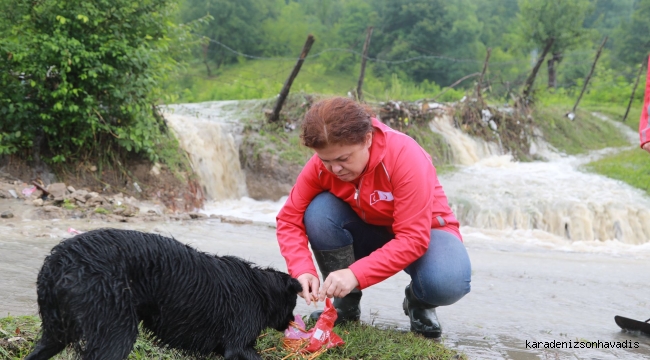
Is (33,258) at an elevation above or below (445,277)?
below

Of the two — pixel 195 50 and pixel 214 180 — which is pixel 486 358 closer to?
pixel 214 180

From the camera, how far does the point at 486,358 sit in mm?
3445

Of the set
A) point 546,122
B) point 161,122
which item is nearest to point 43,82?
point 161,122

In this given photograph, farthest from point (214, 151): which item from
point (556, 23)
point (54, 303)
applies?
point (556, 23)

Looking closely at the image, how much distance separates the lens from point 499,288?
5605 millimetres

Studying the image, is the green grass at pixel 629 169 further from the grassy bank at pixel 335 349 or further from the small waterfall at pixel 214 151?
the grassy bank at pixel 335 349

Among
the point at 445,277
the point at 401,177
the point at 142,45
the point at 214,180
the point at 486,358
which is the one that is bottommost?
the point at 214,180

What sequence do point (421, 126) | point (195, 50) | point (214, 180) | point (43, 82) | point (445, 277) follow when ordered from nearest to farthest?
point (445, 277) < point (43, 82) < point (214, 180) < point (421, 126) < point (195, 50)

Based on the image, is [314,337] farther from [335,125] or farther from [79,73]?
[79,73]

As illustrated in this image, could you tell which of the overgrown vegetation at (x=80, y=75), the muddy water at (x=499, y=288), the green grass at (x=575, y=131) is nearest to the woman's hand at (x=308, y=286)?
the muddy water at (x=499, y=288)

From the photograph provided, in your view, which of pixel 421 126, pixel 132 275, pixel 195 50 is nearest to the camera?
pixel 132 275

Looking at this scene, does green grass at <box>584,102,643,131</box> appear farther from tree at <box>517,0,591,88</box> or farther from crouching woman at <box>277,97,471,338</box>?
crouching woman at <box>277,97,471,338</box>

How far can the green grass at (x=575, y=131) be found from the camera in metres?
21.1

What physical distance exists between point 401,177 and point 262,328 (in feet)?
3.58
